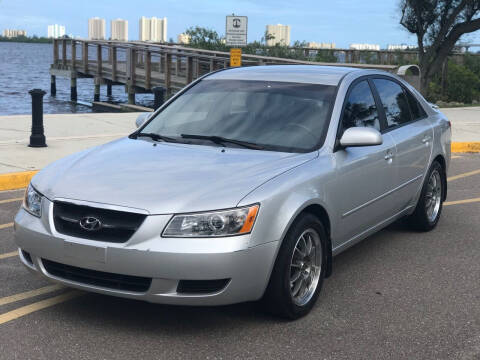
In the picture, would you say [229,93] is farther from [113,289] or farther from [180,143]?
[113,289]

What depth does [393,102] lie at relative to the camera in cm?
620

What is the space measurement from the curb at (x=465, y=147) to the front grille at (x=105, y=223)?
1004 centimetres

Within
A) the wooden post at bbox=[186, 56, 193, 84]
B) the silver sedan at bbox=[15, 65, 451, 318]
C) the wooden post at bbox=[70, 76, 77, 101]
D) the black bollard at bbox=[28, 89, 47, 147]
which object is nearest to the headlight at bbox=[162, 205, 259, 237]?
the silver sedan at bbox=[15, 65, 451, 318]

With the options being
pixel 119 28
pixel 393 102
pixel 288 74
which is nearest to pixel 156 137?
pixel 288 74

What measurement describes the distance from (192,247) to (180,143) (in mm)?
1358

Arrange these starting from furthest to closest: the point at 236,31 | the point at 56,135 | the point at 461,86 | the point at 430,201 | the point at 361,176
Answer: the point at 461,86 < the point at 236,31 < the point at 56,135 < the point at 430,201 < the point at 361,176

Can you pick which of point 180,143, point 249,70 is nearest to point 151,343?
point 180,143

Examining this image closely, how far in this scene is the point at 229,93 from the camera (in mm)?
5543

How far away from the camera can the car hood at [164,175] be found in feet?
13.1

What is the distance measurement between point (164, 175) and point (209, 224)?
546mm

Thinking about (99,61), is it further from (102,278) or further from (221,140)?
(102,278)

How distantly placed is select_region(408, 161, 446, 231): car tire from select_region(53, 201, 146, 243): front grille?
11.3 ft

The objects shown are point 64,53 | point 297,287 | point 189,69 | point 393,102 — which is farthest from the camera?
point 64,53

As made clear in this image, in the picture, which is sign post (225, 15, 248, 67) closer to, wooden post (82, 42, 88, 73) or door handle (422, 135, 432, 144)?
door handle (422, 135, 432, 144)
